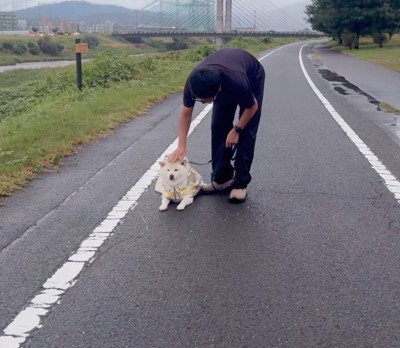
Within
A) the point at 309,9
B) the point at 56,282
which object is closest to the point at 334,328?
the point at 56,282

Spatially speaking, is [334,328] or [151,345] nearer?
[151,345]

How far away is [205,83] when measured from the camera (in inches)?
196

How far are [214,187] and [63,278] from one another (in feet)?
8.06

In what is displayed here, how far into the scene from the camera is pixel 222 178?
6281mm

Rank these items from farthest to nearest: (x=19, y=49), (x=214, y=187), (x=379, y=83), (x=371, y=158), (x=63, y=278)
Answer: (x=19, y=49) < (x=379, y=83) < (x=371, y=158) < (x=214, y=187) < (x=63, y=278)

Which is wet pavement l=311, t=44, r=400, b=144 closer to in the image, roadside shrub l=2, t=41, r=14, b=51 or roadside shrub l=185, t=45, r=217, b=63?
roadside shrub l=185, t=45, r=217, b=63

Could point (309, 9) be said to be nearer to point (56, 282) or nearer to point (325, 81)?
point (325, 81)

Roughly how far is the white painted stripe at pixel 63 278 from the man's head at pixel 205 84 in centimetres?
128

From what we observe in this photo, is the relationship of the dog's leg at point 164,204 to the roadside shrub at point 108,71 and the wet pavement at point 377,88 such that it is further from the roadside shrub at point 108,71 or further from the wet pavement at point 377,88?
the roadside shrub at point 108,71

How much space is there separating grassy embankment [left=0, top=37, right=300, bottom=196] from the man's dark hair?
2.36m

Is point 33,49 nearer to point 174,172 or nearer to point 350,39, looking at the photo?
point 350,39

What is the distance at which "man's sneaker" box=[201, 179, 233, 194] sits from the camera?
6.30m

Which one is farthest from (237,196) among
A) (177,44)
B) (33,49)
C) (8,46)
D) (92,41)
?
(177,44)

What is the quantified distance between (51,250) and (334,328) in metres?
2.18
